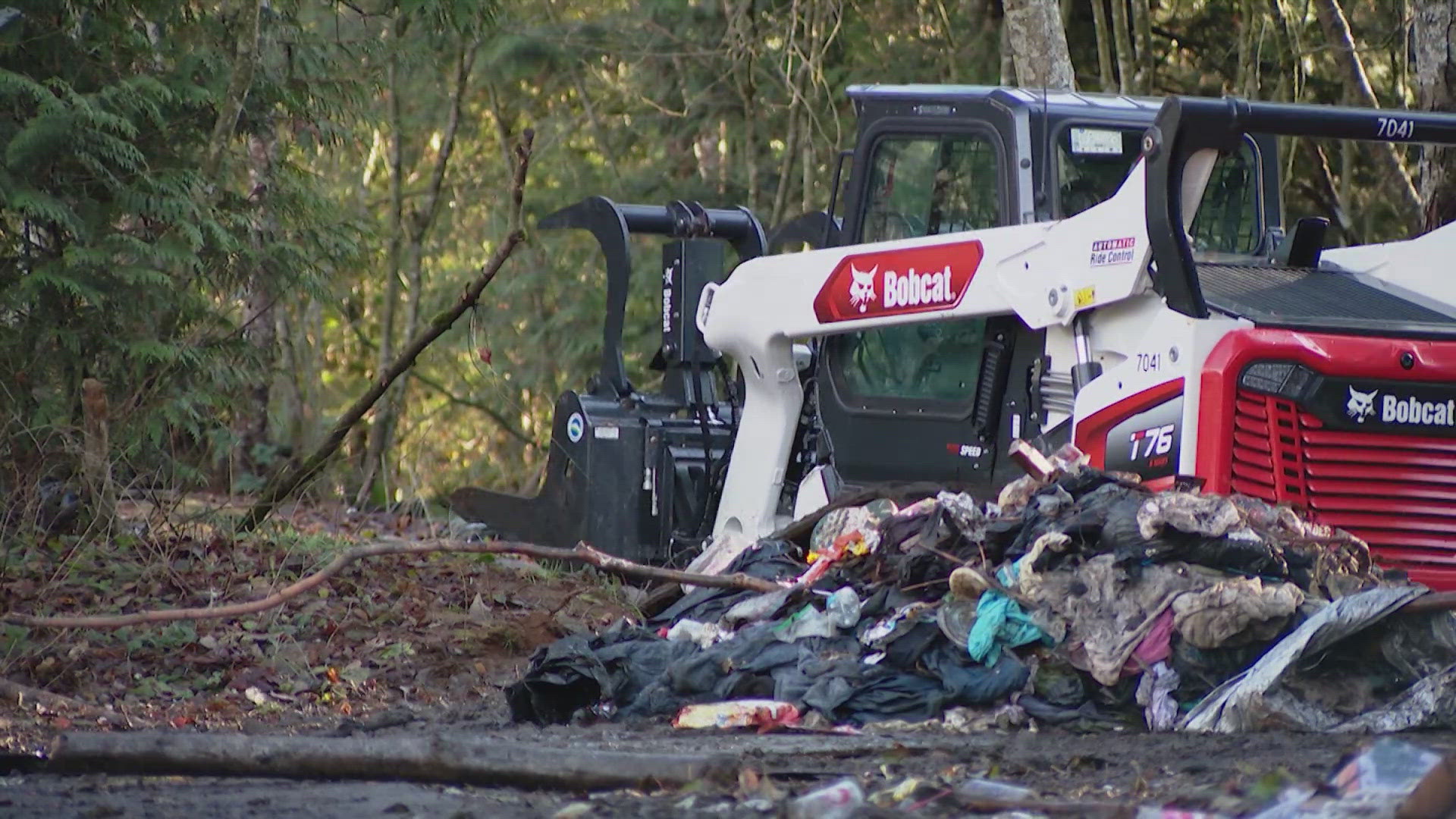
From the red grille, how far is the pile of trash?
202mm

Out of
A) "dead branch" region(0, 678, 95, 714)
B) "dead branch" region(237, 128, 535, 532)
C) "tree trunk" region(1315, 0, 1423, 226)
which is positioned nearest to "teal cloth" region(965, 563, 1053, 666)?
"dead branch" region(0, 678, 95, 714)

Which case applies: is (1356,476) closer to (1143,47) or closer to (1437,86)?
(1437,86)

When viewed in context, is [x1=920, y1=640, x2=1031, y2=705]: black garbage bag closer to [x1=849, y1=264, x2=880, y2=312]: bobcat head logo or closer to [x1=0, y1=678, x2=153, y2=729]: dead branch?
[x1=849, y1=264, x2=880, y2=312]: bobcat head logo

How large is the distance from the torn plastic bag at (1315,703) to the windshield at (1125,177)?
8.37 ft

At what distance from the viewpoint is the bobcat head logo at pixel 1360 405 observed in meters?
6.64

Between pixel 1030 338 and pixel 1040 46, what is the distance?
162 inches

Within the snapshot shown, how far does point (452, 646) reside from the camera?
8367 mm

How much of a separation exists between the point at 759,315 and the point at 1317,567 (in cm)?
365

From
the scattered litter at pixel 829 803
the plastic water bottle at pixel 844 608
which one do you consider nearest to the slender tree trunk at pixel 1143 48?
the plastic water bottle at pixel 844 608

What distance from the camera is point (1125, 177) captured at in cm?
798

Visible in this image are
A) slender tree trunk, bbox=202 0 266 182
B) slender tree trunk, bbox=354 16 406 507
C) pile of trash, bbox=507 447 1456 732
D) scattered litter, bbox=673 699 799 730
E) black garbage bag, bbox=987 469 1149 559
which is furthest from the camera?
slender tree trunk, bbox=354 16 406 507

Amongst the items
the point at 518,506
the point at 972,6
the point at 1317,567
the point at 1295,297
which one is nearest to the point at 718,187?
the point at 972,6

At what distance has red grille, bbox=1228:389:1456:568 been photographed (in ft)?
21.9

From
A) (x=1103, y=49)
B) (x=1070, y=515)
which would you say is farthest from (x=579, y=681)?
(x=1103, y=49)
